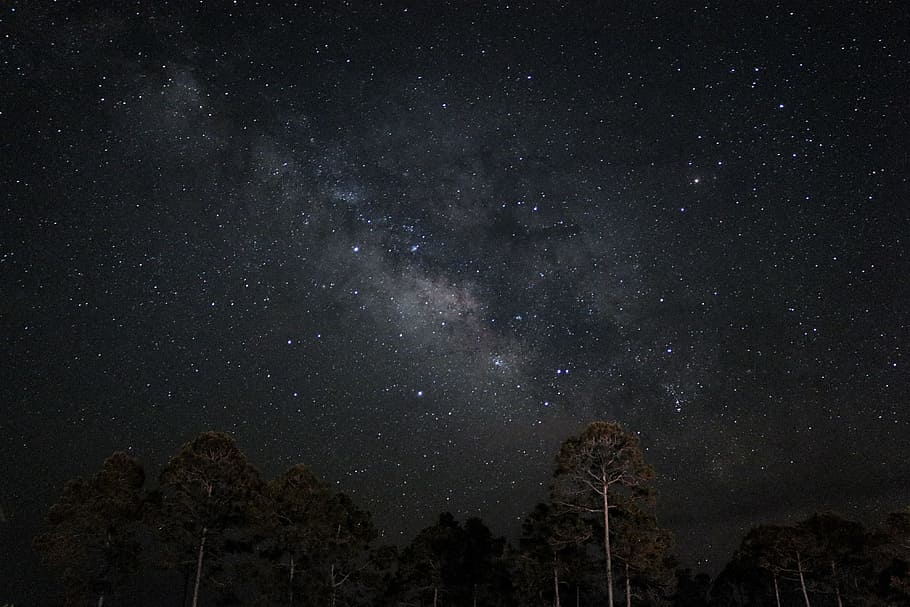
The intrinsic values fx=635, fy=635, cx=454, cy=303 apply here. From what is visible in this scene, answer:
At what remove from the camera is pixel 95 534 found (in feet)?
102

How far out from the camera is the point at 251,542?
3256cm

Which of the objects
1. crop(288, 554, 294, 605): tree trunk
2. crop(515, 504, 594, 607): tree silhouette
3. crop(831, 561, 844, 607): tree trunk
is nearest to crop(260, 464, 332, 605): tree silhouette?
crop(288, 554, 294, 605): tree trunk

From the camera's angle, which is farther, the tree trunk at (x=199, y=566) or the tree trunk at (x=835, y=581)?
the tree trunk at (x=835, y=581)

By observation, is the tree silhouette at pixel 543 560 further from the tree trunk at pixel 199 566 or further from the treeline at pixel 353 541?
the tree trunk at pixel 199 566

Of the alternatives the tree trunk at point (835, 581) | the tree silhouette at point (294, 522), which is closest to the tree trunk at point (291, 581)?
the tree silhouette at point (294, 522)

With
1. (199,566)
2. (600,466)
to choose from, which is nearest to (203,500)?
(199,566)

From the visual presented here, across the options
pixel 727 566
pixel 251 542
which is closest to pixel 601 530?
pixel 251 542

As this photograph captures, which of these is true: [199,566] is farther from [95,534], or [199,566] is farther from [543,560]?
[543,560]

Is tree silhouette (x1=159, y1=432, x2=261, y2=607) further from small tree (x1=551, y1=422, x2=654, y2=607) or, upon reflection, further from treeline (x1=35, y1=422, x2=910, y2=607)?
small tree (x1=551, y1=422, x2=654, y2=607)

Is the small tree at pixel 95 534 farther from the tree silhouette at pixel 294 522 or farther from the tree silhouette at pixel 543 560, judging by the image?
the tree silhouette at pixel 543 560

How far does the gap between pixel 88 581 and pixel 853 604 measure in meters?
46.3

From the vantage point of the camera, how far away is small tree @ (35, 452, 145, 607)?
30188 mm

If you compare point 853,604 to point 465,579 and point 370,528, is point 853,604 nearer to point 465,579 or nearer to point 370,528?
point 465,579

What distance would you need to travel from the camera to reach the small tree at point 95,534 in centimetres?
3019
